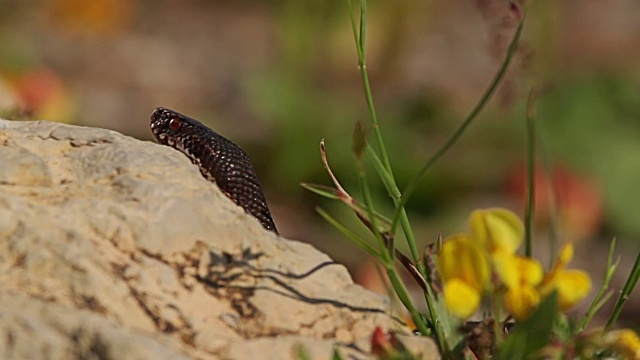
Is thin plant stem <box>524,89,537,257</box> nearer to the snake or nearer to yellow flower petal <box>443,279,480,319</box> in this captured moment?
yellow flower petal <box>443,279,480,319</box>

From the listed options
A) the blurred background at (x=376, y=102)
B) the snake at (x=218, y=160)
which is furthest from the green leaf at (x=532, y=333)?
the blurred background at (x=376, y=102)

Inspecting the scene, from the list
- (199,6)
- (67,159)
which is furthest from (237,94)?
(67,159)

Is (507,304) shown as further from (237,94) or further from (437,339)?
(237,94)

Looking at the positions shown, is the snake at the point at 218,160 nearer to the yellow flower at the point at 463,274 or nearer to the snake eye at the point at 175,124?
the snake eye at the point at 175,124

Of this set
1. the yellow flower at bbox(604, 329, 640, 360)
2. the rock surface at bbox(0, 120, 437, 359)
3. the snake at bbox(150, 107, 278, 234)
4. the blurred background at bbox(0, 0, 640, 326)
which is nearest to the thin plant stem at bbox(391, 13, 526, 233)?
the rock surface at bbox(0, 120, 437, 359)

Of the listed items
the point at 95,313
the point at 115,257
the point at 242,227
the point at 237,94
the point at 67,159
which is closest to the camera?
the point at 95,313

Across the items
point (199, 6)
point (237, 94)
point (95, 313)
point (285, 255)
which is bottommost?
point (95, 313)

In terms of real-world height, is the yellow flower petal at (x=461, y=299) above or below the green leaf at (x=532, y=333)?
above
